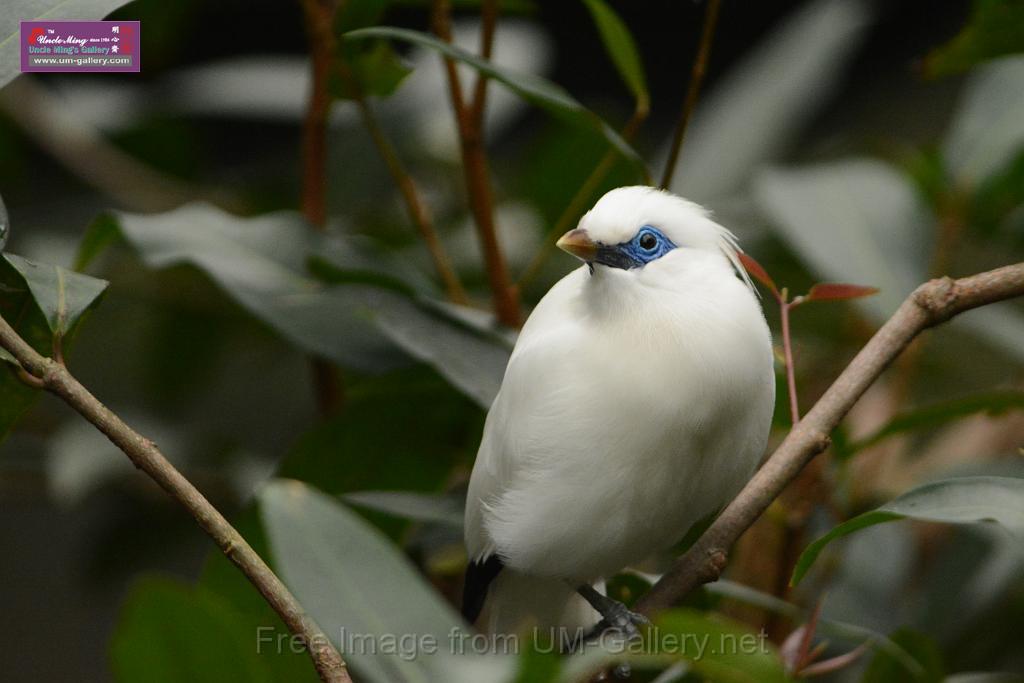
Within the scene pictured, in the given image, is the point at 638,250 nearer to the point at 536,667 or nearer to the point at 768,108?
the point at 536,667

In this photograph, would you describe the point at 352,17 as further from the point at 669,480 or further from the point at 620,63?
the point at 669,480

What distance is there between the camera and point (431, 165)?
257 centimetres

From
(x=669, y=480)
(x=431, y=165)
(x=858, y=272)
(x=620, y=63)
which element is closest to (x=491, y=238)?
(x=620, y=63)

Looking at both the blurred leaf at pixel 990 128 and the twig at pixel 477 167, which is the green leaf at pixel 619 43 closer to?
the twig at pixel 477 167

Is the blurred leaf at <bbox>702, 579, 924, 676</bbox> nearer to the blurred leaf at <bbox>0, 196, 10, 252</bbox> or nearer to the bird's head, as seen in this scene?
the bird's head

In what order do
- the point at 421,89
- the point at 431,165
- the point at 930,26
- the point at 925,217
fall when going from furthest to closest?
the point at 930,26
the point at 431,165
the point at 421,89
the point at 925,217

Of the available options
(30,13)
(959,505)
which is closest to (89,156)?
Answer: (30,13)

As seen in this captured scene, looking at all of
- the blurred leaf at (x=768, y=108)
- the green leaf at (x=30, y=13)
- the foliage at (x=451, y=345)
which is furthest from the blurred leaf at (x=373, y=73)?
the blurred leaf at (x=768, y=108)

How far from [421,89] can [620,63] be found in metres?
0.93

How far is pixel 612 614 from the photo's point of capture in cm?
135

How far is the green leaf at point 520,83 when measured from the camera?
4.21ft

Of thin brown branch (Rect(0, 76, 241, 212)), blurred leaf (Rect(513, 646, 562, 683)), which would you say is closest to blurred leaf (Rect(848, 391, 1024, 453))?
blurred leaf (Rect(513, 646, 562, 683))

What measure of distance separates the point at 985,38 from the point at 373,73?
76 centimetres

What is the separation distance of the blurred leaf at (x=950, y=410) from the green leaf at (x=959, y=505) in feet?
1.37
